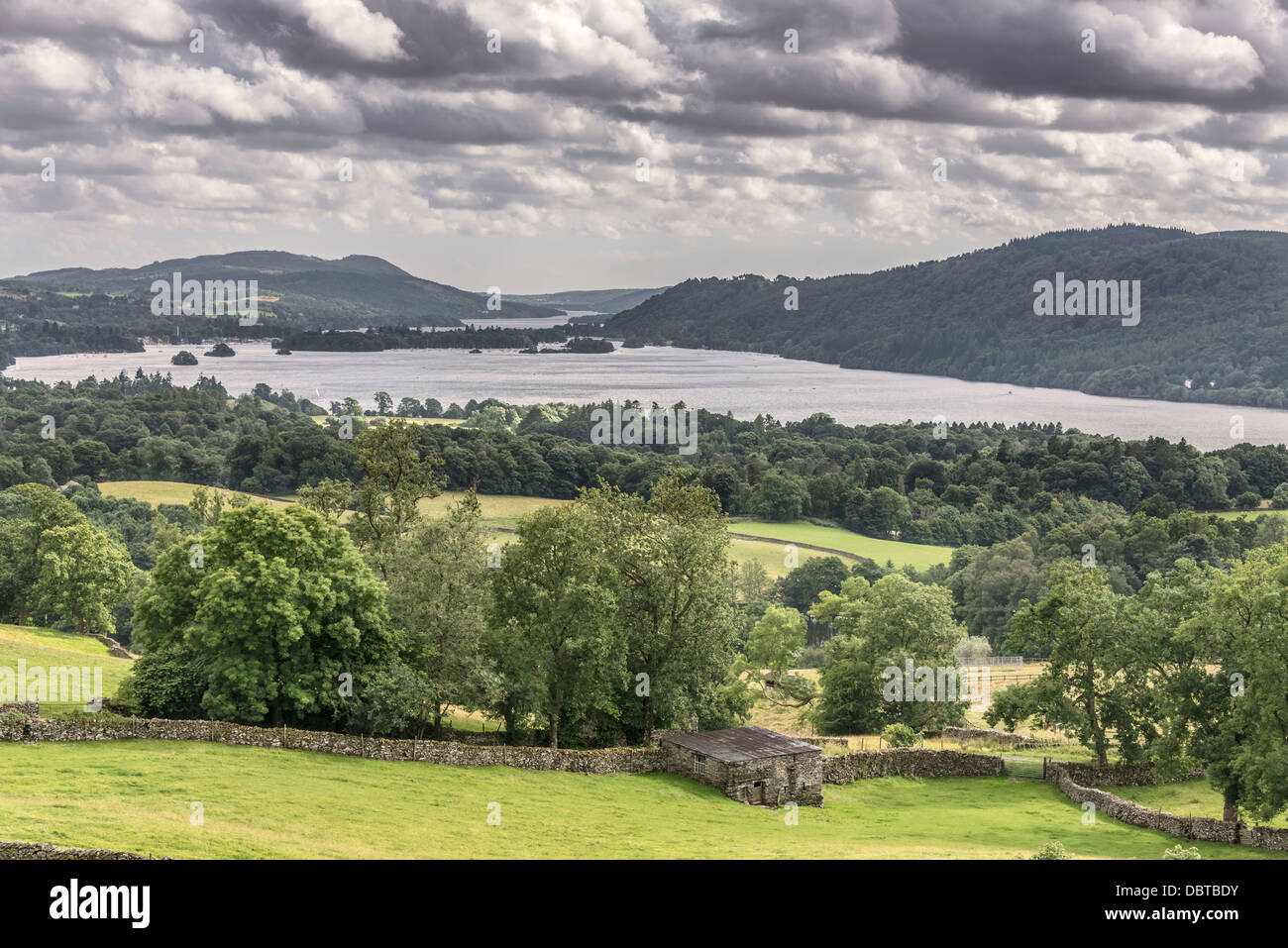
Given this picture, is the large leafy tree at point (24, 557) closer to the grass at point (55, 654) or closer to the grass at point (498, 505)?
the grass at point (55, 654)

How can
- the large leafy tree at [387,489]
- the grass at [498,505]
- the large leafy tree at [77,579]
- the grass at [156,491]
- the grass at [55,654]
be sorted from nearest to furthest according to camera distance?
the grass at [55,654]
the large leafy tree at [387,489]
the large leafy tree at [77,579]
the grass at [498,505]
the grass at [156,491]

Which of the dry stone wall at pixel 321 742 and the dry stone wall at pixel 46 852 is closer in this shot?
the dry stone wall at pixel 46 852

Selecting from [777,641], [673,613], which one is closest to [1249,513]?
[777,641]

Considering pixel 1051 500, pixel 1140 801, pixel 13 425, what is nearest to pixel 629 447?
pixel 1051 500

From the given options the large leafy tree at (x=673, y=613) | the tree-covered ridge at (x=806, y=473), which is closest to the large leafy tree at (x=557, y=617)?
the large leafy tree at (x=673, y=613)

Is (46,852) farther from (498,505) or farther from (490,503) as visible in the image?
(490,503)

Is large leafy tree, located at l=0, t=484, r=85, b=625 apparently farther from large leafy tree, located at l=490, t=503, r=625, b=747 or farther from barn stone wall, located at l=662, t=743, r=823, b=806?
barn stone wall, located at l=662, t=743, r=823, b=806

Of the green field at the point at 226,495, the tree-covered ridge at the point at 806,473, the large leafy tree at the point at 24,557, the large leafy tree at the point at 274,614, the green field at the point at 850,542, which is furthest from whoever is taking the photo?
the tree-covered ridge at the point at 806,473

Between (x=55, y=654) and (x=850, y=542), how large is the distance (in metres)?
87.5

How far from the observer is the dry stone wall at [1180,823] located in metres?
32.1

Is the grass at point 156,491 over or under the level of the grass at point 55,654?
over

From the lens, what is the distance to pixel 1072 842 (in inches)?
1266

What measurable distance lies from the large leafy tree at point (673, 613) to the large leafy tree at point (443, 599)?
201 inches
